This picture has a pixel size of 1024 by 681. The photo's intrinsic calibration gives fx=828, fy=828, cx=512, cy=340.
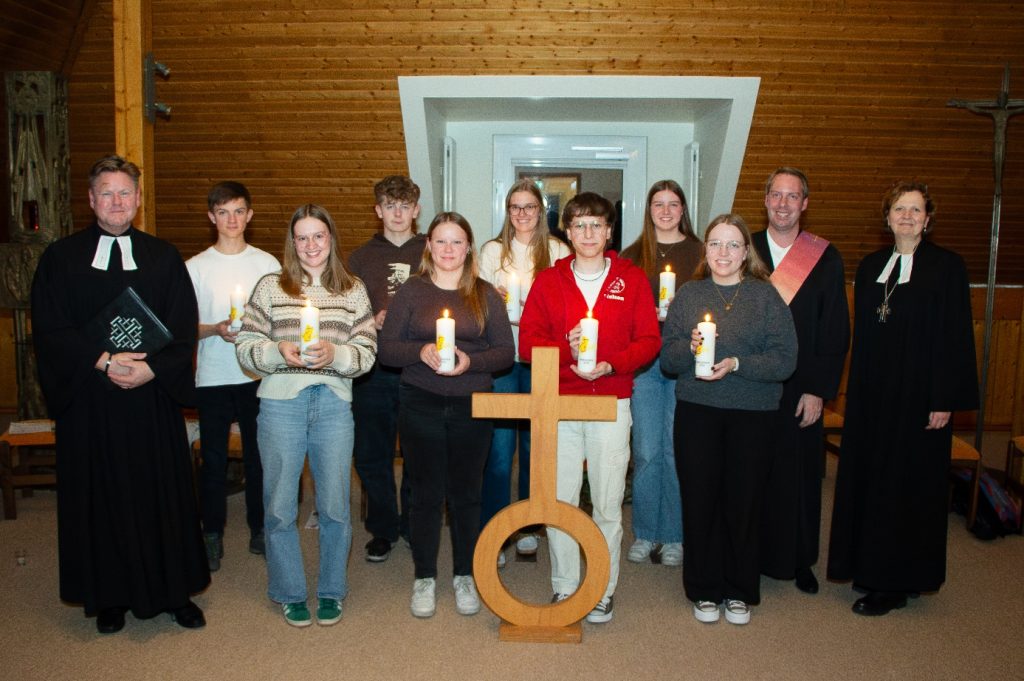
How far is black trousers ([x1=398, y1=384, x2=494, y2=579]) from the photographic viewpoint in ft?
9.63

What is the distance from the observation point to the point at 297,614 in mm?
2957

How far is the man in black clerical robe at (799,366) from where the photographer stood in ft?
10.5

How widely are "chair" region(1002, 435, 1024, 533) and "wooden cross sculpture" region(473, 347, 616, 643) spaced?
2616mm

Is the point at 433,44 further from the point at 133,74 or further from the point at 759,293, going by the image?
the point at 759,293

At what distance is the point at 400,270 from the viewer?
3506mm

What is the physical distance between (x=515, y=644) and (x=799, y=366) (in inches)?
59.2

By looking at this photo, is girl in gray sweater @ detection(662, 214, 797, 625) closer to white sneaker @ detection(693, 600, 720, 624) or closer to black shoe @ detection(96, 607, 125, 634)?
white sneaker @ detection(693, 600, 720, 624)

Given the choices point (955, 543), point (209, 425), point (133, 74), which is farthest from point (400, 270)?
point (955, 543)

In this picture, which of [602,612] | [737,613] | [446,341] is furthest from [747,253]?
[602,612]

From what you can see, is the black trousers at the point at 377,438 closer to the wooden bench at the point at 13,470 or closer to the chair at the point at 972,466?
the wooden bench at the point at 13,470

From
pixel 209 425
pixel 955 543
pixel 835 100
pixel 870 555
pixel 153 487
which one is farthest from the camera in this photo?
pixel 835 100

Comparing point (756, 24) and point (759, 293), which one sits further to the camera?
point (756, 24)

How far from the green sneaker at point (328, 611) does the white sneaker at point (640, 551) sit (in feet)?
4.27

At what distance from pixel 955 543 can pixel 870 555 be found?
44.2 inches
